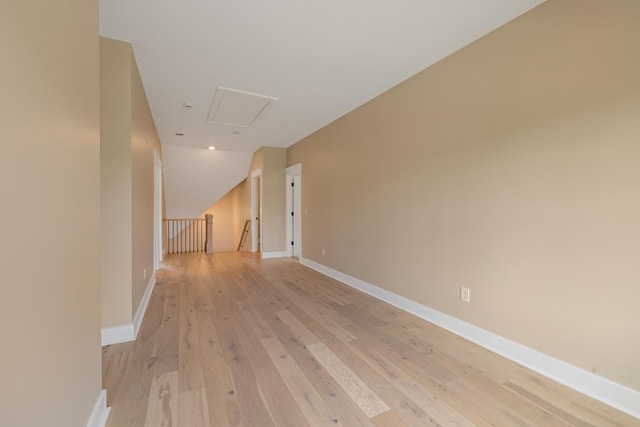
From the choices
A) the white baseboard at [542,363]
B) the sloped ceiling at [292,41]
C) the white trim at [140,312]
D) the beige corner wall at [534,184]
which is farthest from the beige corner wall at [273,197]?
the white baseboard at [542,363]

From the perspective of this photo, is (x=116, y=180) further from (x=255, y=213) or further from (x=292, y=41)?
(x=255, y=213)

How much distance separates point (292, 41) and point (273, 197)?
419 centimetres

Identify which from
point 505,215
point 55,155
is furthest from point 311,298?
point 55,155

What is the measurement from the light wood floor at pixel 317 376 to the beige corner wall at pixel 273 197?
3.18 m

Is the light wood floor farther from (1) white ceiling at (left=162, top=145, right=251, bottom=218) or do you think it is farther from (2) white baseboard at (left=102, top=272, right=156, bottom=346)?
(1) white ceiling at (left=162, top=145, right=251, bottom=218)

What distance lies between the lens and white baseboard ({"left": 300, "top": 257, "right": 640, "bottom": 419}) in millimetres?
1578

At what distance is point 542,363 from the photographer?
1924 millimetres

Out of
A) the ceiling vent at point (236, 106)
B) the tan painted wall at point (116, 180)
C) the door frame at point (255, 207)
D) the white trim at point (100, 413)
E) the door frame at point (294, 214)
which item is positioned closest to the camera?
the white trim at point (100, 413)

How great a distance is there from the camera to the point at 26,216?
793mm

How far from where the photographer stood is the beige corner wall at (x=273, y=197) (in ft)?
20.3

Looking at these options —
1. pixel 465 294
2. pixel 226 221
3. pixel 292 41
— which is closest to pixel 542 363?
pixel 465 294

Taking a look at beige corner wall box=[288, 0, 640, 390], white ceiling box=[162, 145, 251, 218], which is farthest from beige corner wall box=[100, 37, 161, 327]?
white ceiling box=[162, 145, 251, 218]

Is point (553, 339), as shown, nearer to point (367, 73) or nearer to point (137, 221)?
point (367, 73)

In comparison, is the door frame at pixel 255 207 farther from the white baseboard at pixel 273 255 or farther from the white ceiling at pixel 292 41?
the white ceiling at pixel 292 41
